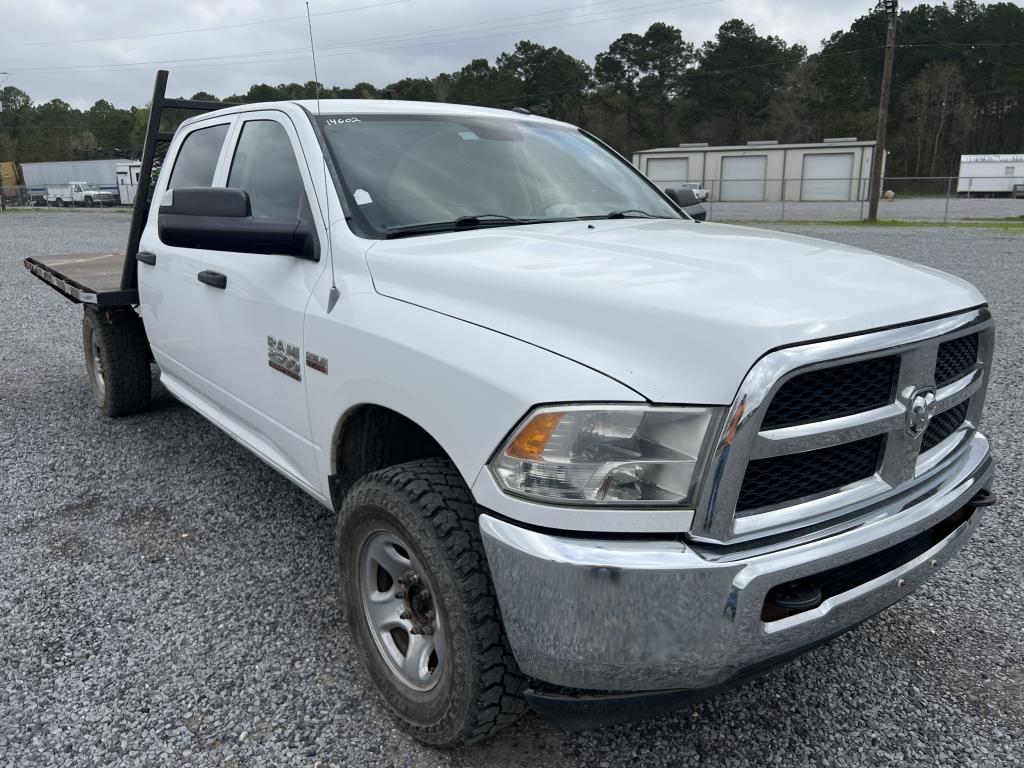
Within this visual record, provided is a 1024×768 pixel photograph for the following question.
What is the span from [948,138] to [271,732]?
80614 millimetres

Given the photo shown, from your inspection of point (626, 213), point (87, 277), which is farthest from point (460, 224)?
point (87, 277)

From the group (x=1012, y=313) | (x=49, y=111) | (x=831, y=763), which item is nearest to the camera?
(x=831, y=763)

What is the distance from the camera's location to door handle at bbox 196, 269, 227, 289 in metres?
3.27

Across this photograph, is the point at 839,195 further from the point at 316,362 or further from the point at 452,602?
the point at 452,602

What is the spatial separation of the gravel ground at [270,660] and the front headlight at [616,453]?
984 mm

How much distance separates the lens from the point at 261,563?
3.40 metres

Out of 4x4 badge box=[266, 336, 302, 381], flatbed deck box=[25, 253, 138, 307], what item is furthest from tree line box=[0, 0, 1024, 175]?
4x4 badge box=[266, 336, 302, 381]

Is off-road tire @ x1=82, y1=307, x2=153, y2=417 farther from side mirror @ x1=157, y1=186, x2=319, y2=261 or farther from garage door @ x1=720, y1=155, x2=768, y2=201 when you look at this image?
garage door @ x1=720, y1=155, x2=768, y2=201

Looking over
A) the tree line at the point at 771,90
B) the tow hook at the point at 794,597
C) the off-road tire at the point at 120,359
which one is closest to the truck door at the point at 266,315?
the tow hook at the point at 794,597

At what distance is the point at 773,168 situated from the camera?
45219 millimetres

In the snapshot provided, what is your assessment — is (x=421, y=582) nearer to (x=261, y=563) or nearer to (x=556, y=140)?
(x=261, y=563)

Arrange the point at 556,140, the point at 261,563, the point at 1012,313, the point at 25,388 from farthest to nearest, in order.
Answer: the point at 1012,313 → the point at 25,388 → the point at 556,140 → the point at 261,563

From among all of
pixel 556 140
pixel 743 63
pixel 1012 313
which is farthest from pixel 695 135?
pixel 556 140

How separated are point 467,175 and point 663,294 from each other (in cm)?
146
